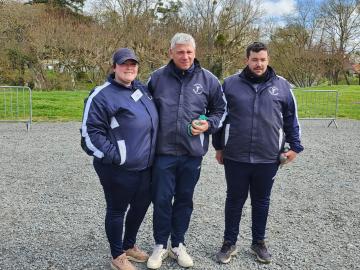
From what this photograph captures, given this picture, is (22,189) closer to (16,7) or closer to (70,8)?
(16,7)

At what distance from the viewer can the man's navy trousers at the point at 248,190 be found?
3.49m

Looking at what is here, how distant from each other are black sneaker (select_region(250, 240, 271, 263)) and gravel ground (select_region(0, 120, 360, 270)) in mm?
63

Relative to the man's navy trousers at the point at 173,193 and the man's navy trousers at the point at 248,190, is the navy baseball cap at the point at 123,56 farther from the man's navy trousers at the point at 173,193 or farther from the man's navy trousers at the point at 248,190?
the man's navy trousers at the point at 248,190

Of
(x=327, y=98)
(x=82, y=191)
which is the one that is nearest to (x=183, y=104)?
(x=82, y=191)

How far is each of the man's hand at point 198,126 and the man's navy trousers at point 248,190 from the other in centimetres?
46

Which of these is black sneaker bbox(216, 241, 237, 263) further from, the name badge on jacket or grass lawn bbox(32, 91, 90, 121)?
grass lawn bbox(32, 91, 90, 121)

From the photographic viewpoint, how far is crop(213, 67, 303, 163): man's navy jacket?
3.38 metres

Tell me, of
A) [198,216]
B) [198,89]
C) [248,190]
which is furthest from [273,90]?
[198,216]

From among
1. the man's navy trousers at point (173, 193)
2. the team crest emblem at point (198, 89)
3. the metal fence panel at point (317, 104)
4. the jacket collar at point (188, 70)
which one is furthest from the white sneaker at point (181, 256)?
the metal fence panel at point (317, 104)

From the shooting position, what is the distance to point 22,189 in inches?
229

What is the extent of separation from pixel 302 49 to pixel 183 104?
3254cm

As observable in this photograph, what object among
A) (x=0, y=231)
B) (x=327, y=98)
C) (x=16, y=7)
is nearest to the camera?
(x=0, y=231)

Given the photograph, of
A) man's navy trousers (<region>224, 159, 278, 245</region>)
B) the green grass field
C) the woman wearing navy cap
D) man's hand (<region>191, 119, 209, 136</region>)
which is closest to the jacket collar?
the woman wearing navy cap

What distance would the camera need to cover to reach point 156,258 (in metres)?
3.53
